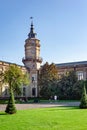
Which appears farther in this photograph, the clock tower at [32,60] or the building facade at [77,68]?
the clock tower at [32,60]

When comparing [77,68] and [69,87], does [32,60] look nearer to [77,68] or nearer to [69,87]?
[77,68]

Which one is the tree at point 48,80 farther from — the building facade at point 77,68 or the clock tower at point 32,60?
the building facade at point 77,68

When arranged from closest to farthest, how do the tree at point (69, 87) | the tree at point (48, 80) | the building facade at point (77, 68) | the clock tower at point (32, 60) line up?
the tree at point (69, 87) → the tree at point (48, 80) → the building facade at point (77, 68) → the clock tower at point (32, 60)

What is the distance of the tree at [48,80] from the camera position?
61.1m

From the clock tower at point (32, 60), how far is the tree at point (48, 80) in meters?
5.16

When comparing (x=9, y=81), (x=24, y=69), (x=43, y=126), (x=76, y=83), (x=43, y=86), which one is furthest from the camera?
(x=24, y=69)

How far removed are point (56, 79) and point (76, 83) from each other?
17.9 ft

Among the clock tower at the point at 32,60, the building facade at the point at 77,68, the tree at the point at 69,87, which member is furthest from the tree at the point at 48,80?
the building facade at the point at 77,68

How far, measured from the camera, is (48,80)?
204 feet

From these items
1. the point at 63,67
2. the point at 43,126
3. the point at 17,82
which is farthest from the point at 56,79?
the point at 43,126

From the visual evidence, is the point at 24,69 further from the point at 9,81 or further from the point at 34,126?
the point at 34,126

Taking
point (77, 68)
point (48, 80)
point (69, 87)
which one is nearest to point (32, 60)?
point (48, 80)

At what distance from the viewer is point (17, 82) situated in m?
53.1

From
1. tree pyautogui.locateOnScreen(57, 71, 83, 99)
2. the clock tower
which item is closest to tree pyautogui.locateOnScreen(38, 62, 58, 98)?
tree pyautogui.locateOnScreen(57, 71, 83, 99)
